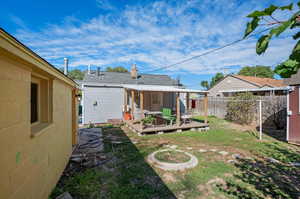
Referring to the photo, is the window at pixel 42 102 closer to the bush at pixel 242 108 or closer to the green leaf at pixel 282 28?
the green leaf at pixel 282 28

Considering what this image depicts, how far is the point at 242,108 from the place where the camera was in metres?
10.8

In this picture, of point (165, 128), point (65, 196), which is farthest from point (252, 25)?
point (165, 128)

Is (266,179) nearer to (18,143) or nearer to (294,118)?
(294,118)

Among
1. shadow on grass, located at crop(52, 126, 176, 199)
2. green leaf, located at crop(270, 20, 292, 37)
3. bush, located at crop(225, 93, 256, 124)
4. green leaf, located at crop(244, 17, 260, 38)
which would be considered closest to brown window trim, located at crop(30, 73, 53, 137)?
shadow on grass, located at crop(52, 126, 176, 199)

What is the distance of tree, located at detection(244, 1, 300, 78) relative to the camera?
68 centimetres

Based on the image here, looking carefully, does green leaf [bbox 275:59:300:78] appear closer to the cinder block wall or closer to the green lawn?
the cinder block wall

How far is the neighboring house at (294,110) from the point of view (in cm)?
594

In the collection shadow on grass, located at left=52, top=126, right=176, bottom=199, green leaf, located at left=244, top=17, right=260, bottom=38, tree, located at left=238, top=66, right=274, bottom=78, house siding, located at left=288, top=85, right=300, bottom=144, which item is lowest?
shadow on grass, located at left=52, top=126, right=176, bottom=199

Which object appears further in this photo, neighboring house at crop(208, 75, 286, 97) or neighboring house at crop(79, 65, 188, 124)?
neighboring house at crop(208, 75, 286, 97)

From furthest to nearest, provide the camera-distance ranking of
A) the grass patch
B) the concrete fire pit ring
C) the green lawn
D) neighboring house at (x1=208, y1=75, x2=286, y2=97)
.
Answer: neighboring house at (x1=208, y1=75, x2=286, y2=97), the grass patch, the concrete fire pit ring, the green lawn

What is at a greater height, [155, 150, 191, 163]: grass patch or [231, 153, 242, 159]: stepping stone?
[155, 150, 191, 163]: grass patch

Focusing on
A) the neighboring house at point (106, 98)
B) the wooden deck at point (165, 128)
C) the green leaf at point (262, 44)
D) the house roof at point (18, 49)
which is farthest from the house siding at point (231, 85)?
the house roof at point (18, 49)

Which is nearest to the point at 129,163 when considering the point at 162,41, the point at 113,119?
the point at 113,119

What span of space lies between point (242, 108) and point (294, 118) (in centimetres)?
471
